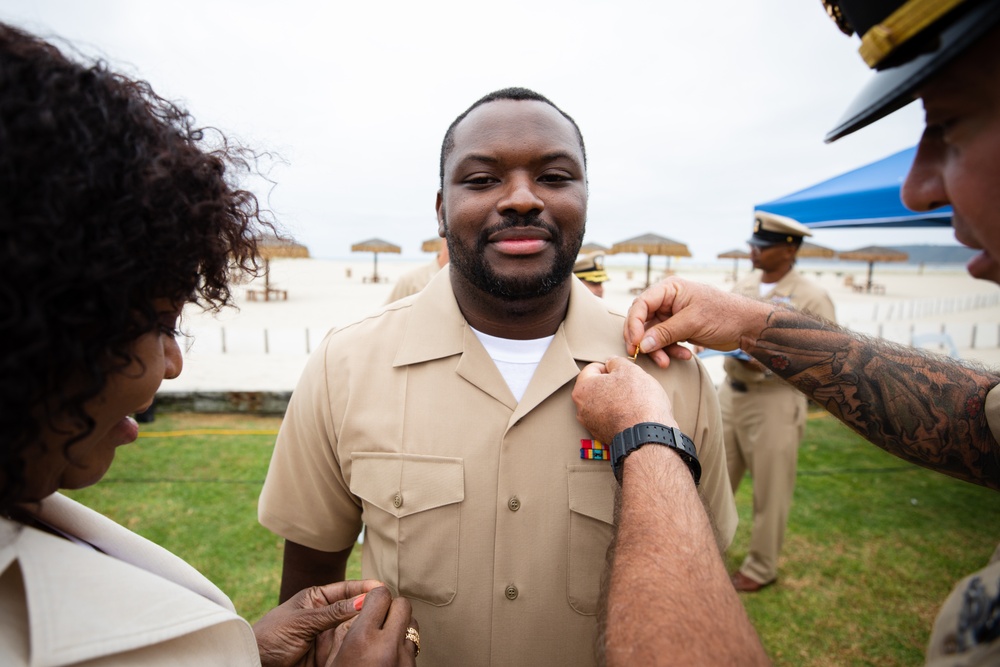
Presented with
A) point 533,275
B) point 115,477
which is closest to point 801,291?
point 533,275

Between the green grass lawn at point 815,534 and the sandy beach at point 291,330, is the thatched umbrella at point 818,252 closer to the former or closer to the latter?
the sandy beach at point 291,330

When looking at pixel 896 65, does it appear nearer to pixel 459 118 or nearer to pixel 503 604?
pixel 459 118

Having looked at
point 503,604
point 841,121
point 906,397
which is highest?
point 841,121

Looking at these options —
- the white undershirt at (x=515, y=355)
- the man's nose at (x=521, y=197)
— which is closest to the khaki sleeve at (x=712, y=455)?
the white undershirt at (x=515, y=355)

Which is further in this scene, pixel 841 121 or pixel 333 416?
pixel 333 416

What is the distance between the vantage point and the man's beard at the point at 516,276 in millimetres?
1936

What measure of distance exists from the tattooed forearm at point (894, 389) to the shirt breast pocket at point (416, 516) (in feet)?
4.37

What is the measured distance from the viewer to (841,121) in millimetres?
1168

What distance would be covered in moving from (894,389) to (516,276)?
→ 144 cm

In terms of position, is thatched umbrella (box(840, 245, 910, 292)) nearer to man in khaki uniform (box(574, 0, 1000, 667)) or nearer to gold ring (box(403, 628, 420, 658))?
man in khaki uniform (box(574, 0, 1000, 667))

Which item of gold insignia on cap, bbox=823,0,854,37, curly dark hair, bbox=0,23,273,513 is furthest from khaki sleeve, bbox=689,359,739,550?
curly dark hair, bbox=0,23,273,513

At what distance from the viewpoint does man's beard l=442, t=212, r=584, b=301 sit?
194 centimetres

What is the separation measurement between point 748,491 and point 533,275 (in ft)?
17.3

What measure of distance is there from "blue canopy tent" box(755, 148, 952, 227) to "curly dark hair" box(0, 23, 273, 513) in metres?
6.55
